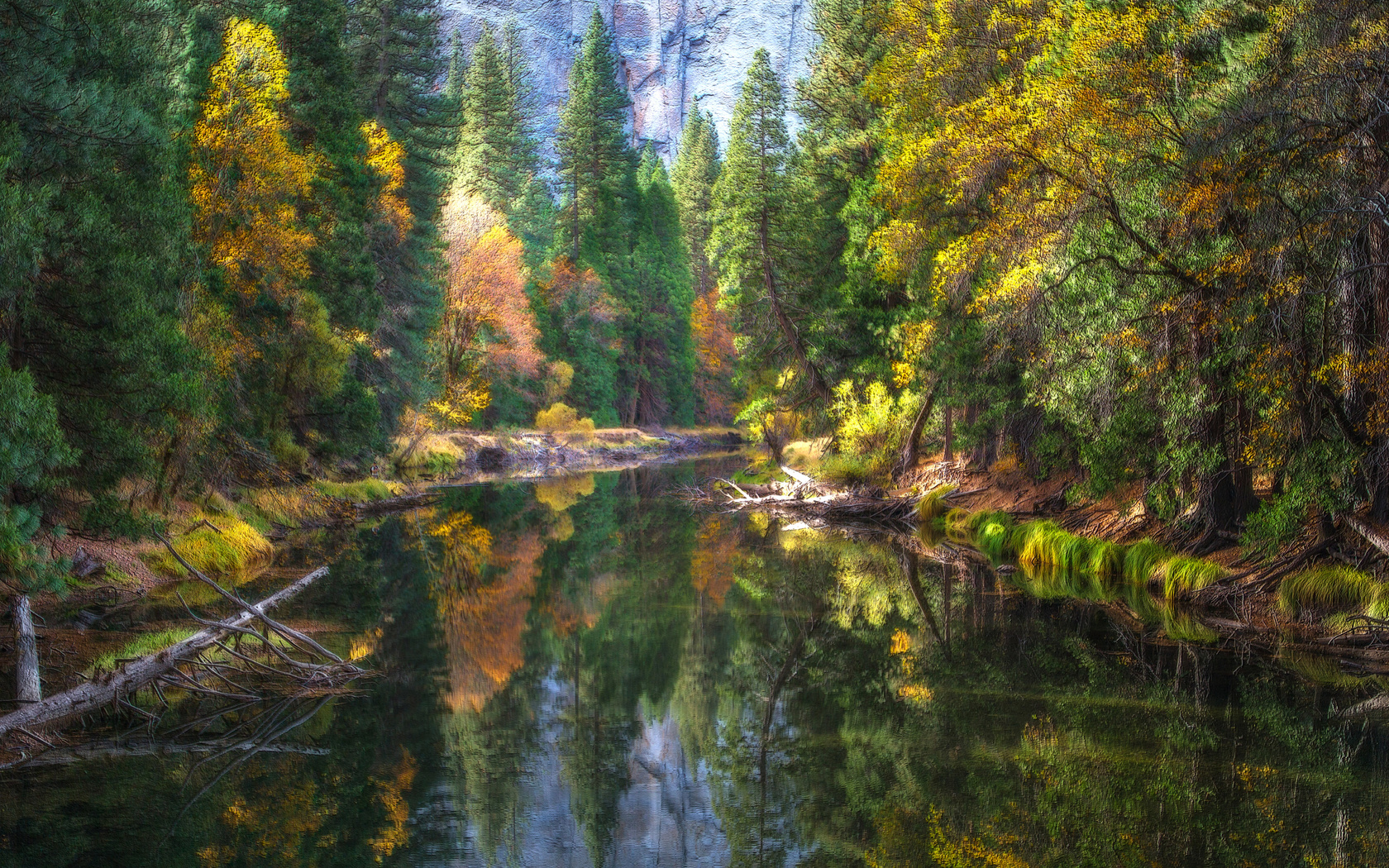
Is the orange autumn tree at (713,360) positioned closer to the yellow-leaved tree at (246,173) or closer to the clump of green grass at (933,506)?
the clump of green grass at (933,506)

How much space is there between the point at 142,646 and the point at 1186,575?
41.5 feet

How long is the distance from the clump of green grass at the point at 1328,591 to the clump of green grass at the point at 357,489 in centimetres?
1984

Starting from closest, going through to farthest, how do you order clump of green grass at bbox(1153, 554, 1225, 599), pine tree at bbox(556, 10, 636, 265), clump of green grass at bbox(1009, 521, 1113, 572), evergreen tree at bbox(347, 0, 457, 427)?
clump of green grass at bbox(1153, 554, 1225, 599) → clump of green grass at bbox(1009, 521, 1113, 572) → evergreen tree at bbox(347, 0, 457, 427) → pine tree at bbox(556, 10, 636, 265)

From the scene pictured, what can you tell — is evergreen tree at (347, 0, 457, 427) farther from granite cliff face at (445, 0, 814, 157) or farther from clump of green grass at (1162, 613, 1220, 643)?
granite cliff face at (445, 0, 814, 157)

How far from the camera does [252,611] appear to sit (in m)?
9.31

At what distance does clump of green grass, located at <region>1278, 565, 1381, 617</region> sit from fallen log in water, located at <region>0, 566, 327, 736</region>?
11048 mm

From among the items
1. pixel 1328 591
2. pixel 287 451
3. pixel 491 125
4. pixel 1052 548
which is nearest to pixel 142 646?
pixel 1328 591

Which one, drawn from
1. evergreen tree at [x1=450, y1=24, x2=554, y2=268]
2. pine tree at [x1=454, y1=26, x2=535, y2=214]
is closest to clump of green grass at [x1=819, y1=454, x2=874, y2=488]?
evergreen tree at [x1=450, y1=24, x2=554, y2=268]

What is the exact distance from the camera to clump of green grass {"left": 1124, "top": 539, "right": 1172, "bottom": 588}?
49.1ft

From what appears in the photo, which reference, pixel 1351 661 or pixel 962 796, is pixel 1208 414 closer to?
pixel 1351 661

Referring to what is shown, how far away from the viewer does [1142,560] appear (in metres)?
15.3

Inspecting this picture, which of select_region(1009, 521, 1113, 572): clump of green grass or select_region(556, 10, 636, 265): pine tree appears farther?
select_region(556, 10, 636, 265): pine tree

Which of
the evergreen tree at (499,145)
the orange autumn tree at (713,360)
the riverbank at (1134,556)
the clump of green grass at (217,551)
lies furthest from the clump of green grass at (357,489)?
the orange autumn tree at (713,360)

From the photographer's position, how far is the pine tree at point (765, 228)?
30.1m
